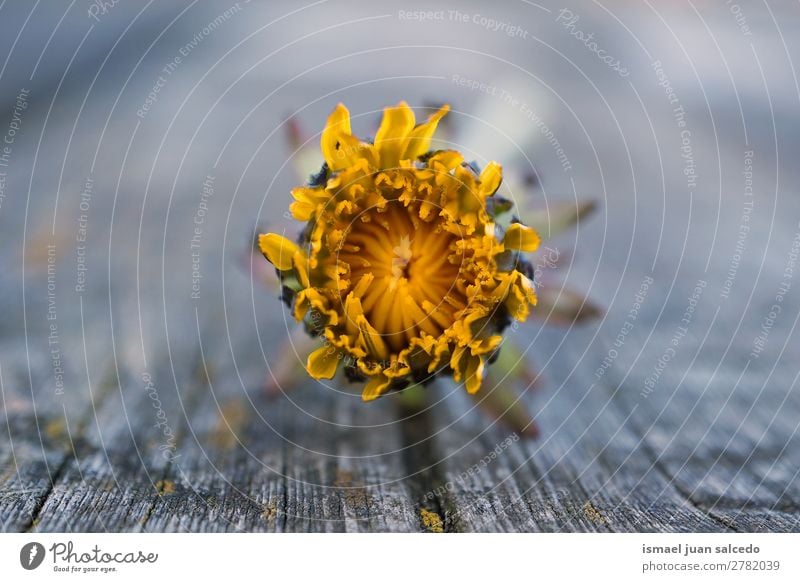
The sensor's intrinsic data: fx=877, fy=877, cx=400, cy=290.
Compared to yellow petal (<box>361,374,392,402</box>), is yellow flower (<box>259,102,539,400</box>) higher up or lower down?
higher up

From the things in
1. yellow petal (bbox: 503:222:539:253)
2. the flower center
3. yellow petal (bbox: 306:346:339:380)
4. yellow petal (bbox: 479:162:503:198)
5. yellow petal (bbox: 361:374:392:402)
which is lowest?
yellow petal (bbox: 361:374:392:402)

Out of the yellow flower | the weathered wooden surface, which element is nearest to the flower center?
the yellow flower

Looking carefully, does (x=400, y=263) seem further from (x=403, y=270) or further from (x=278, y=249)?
(x=278, y=249)

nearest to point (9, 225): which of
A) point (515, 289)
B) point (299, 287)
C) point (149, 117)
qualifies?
point (149, 117)

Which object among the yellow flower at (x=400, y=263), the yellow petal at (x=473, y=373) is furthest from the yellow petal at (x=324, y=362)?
the yellow petal at (x=473, y=373)

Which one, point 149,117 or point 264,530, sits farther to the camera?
point 149,117

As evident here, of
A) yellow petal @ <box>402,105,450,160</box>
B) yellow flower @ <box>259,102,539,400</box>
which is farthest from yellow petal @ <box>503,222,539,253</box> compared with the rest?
yellow petal @ <box>402,105,450,160</box>

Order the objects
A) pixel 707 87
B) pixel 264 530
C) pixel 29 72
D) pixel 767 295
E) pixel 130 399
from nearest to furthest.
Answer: pixel 264 530 < pixel 130 399 < pixel 767 295 < pixel 29 72 < pixel 707 87

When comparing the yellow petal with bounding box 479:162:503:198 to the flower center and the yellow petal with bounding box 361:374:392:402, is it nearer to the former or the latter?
the flower center
